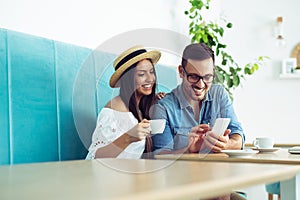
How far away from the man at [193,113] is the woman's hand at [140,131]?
0.14 m

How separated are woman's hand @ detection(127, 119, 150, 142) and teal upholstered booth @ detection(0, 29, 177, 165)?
33 cm

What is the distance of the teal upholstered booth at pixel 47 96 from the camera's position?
61.0 inches

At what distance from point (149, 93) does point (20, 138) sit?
508mm

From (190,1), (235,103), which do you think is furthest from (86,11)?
(235,103)

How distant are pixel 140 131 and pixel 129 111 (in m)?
0.13

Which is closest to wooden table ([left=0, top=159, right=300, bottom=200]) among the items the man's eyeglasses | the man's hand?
the man's hand

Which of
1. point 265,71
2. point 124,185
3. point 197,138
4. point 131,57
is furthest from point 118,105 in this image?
point 265,71

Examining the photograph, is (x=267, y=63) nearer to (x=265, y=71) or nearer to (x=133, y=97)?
(x=265, y=71)

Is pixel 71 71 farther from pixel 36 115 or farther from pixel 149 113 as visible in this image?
pixel 149 113

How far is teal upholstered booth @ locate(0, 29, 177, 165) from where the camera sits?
155cm

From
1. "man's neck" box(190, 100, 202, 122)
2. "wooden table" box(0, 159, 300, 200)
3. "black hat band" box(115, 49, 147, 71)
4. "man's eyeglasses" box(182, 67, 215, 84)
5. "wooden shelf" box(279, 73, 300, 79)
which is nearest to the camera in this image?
"wooden table" box(0, 159, 300, 200)

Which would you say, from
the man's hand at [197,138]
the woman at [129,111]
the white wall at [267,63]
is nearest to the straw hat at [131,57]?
the woman at [129,111]

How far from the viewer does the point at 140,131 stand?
4.99ft

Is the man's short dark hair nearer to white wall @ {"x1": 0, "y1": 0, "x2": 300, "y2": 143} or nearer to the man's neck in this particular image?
the man's neck
